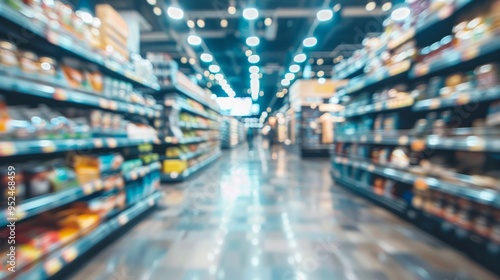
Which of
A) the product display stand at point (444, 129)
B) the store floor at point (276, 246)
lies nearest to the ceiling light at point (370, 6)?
the product display stand at point (444, 129)

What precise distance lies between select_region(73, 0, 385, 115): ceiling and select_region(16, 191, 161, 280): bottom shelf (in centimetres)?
509

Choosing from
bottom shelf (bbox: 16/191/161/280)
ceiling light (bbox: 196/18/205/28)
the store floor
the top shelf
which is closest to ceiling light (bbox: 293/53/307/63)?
ceiling light (bbox: 196/18/205/28)

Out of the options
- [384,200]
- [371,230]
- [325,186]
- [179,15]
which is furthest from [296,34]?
[371,230]

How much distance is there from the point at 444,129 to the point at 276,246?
181 cm

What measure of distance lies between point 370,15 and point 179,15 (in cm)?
519

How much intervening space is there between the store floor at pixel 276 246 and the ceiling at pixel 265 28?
15.8 ft

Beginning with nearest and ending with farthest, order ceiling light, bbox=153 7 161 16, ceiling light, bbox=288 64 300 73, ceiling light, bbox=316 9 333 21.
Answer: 1. ceiling light, bbox=316 9 333 21
2. ceiling light, bbox=153 7 161 16
3. ceiling light, bbox=288 64 300 73

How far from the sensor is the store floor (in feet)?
5.36

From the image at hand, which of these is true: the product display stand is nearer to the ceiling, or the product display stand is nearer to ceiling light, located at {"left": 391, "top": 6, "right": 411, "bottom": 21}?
ceiling light, located at {"left": 391, "top": 6, "right": 411, "bottom": 21}

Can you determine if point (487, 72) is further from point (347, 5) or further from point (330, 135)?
point (330, 135)

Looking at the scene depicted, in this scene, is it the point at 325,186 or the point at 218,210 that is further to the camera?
the point at 325,186

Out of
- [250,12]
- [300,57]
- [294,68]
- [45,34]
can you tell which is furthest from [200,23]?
[45,34]

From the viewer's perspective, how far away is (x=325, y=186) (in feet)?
14.2

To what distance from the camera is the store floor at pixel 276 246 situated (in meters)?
1.63
